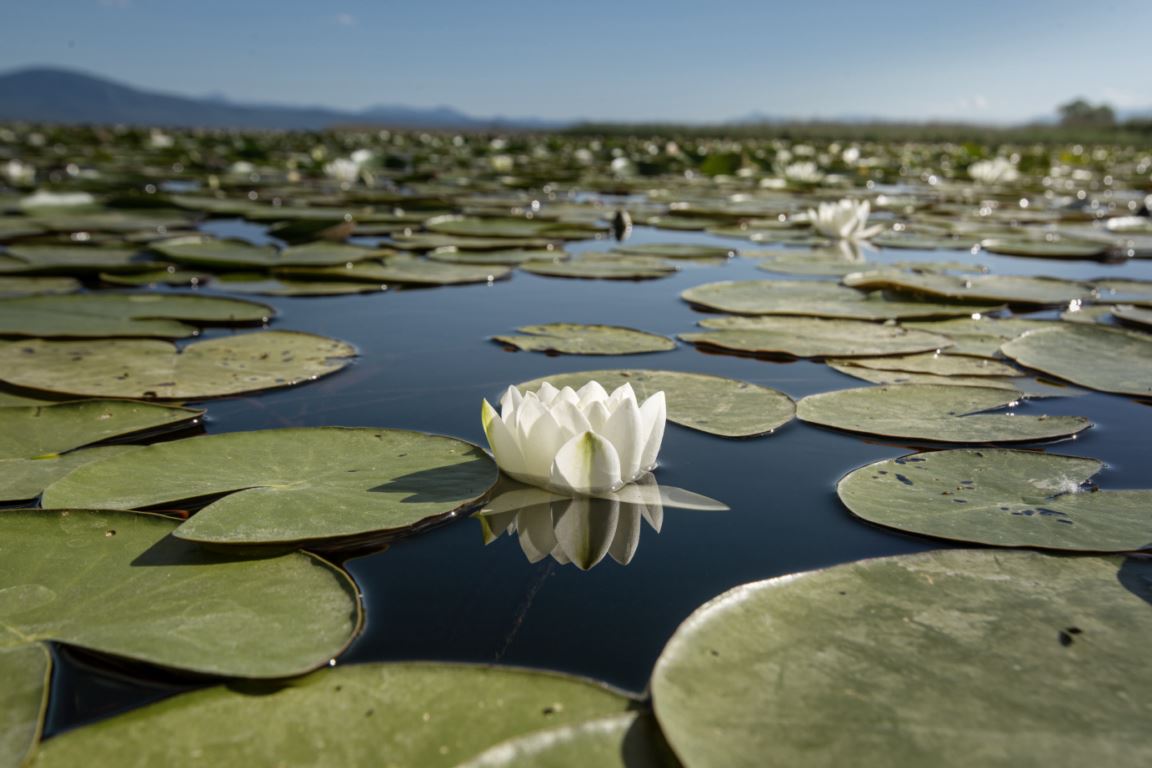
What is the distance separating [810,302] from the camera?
270 cm

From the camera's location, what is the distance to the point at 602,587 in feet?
3.40

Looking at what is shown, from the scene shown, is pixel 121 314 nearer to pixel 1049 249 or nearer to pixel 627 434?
pixel 627 434

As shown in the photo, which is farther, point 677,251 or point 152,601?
point 677,251

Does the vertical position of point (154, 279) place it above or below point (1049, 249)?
below

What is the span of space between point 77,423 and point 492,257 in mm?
2255

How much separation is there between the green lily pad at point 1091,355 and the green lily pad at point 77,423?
6.12 ft

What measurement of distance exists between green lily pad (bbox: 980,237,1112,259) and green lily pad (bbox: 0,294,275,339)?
3.21 metres

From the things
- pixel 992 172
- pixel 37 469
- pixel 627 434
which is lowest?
pixel 37 469

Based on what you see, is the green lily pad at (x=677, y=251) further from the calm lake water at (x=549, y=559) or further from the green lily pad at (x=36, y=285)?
the green lily pad at (x=36, y=285)

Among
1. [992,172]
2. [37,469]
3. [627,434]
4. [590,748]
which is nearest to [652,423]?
[627,434]

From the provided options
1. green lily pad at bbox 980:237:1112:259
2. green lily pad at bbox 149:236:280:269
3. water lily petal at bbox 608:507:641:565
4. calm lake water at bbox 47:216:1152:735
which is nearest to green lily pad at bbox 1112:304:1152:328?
calm lake water at bbox 47:216:1152:735

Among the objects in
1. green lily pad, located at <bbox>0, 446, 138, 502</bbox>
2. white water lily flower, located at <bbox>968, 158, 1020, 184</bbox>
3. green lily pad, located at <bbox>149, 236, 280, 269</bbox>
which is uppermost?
white water lily flower, located at <bbox>968, 158, 1020, 184</bbox>

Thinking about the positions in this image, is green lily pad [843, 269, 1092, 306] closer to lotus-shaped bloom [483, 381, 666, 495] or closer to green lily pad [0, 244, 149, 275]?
lotus-shaped bloom [483, 381, 666, 495]

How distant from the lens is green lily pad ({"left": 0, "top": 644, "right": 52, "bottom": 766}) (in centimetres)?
71
